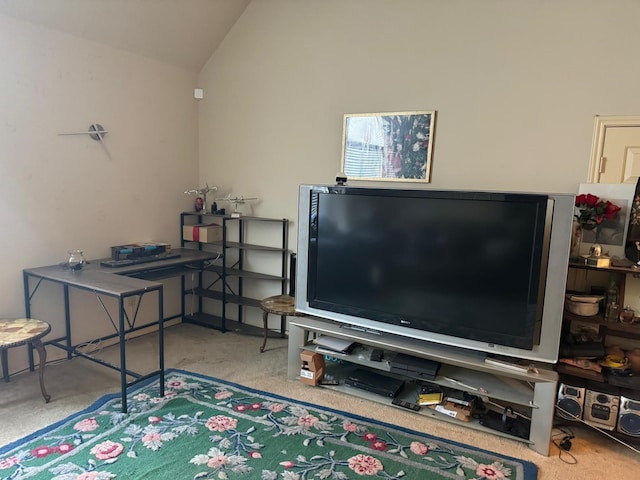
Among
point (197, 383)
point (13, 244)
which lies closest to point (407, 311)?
point (197, 383)

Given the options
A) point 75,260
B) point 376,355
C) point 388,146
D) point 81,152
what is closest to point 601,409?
point 376,355

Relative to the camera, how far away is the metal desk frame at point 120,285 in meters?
2.59

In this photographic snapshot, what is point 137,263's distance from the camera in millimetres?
3412

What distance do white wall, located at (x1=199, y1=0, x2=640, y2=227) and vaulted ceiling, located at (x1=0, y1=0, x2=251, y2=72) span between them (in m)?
0.17

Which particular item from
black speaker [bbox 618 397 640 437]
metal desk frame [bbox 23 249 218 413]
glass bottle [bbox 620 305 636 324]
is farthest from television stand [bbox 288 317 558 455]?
metal desk frame [bbox 23 249 218 413]

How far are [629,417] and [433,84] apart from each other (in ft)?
7.83

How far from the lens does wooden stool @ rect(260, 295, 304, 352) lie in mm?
3416

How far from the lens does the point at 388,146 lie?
10.9 feet

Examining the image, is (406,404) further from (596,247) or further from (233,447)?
(596,247)

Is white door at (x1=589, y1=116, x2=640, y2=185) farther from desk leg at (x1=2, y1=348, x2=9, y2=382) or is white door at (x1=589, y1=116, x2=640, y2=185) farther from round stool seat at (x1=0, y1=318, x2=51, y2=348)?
desk leg at (x1=2, y1=348, x2=9, y2=382)

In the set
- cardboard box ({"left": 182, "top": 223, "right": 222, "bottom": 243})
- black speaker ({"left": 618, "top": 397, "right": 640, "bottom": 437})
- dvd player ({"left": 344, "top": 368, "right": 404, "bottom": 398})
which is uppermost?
cardboard box ({"left": 182, "top": 223, "right": 222, "bottom": 243})

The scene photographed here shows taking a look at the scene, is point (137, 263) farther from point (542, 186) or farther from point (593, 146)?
point (593, 146)

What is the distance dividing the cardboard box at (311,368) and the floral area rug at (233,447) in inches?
9.5

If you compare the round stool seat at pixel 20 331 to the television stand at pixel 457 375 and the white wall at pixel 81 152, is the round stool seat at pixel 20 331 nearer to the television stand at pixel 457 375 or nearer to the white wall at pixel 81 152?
the white wall at pixel 81 152
